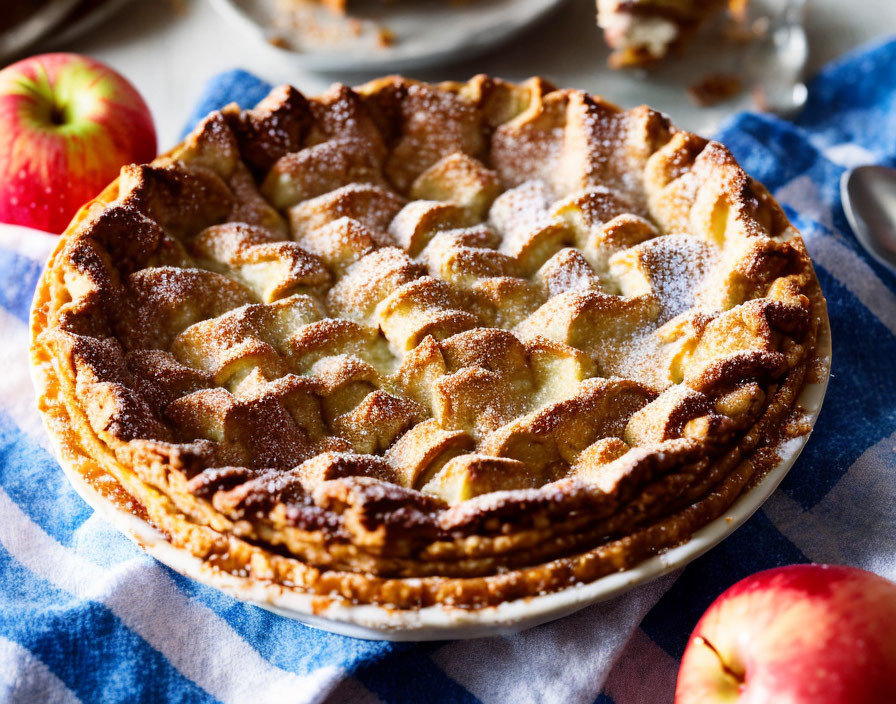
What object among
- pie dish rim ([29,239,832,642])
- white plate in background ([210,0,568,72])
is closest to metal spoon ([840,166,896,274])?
pie dish rim ([29,239,832,642])

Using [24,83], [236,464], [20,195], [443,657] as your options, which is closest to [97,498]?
[236,464]

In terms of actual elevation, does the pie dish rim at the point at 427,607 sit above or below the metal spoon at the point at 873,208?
above

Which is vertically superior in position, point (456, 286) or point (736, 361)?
point (456, 286)

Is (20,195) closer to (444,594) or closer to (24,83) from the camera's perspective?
(24,83)

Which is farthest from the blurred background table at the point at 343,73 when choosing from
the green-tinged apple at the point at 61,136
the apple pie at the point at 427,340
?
the apple pie at the point at 427,340

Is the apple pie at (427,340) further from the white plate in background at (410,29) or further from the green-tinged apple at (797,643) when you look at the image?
the white plate in background at (410,29)
